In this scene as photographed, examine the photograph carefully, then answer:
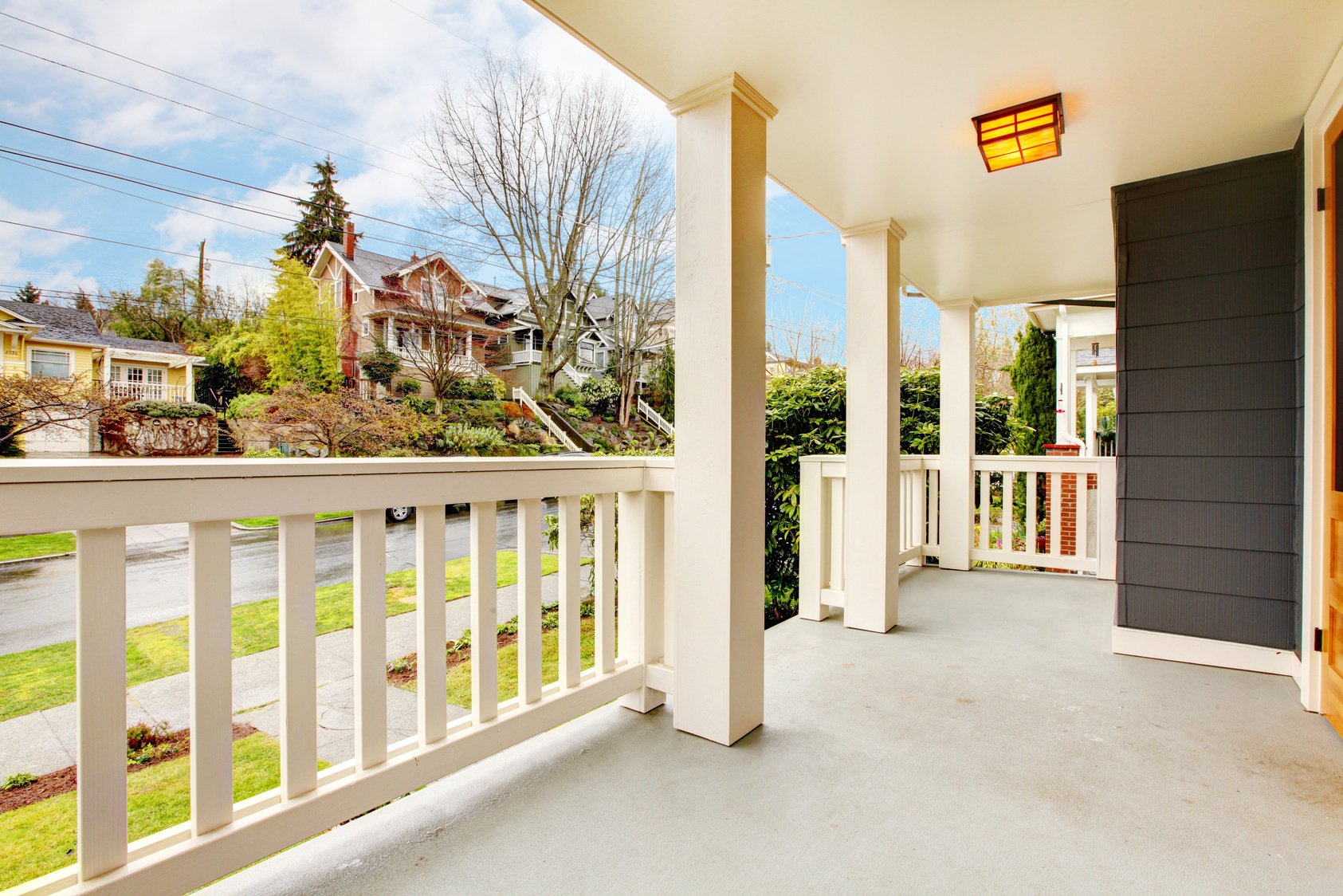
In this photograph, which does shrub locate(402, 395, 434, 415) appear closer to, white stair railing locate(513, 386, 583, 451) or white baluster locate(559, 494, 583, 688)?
white stair railing locate(513, 386, 583, 451)

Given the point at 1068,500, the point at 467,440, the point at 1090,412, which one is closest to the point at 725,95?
the point at 467,440

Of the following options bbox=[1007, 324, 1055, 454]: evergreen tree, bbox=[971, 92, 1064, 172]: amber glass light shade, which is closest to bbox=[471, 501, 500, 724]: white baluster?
bbox=[971, 92, 1064, 172]: amber glass light shade

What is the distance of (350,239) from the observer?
154 centimetres

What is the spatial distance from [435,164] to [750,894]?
2.12m

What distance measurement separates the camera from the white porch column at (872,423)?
334 cm

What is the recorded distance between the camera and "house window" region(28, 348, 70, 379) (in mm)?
1003

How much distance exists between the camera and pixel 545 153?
2.42 m

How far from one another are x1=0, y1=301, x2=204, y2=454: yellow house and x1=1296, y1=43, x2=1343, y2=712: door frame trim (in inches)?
133

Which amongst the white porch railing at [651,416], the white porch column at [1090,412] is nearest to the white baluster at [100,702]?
the white porch railing at [651,416]

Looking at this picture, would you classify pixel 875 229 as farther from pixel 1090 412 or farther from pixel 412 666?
pixel 1090 412

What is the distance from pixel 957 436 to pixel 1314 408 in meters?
2.59

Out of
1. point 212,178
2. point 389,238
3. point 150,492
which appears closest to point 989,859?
point 150,492

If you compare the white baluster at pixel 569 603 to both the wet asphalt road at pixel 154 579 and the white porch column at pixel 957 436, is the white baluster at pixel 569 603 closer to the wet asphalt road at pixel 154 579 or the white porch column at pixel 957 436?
the wet asphalt road at pixel 154 579

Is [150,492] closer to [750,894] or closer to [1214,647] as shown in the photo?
[750,894]
